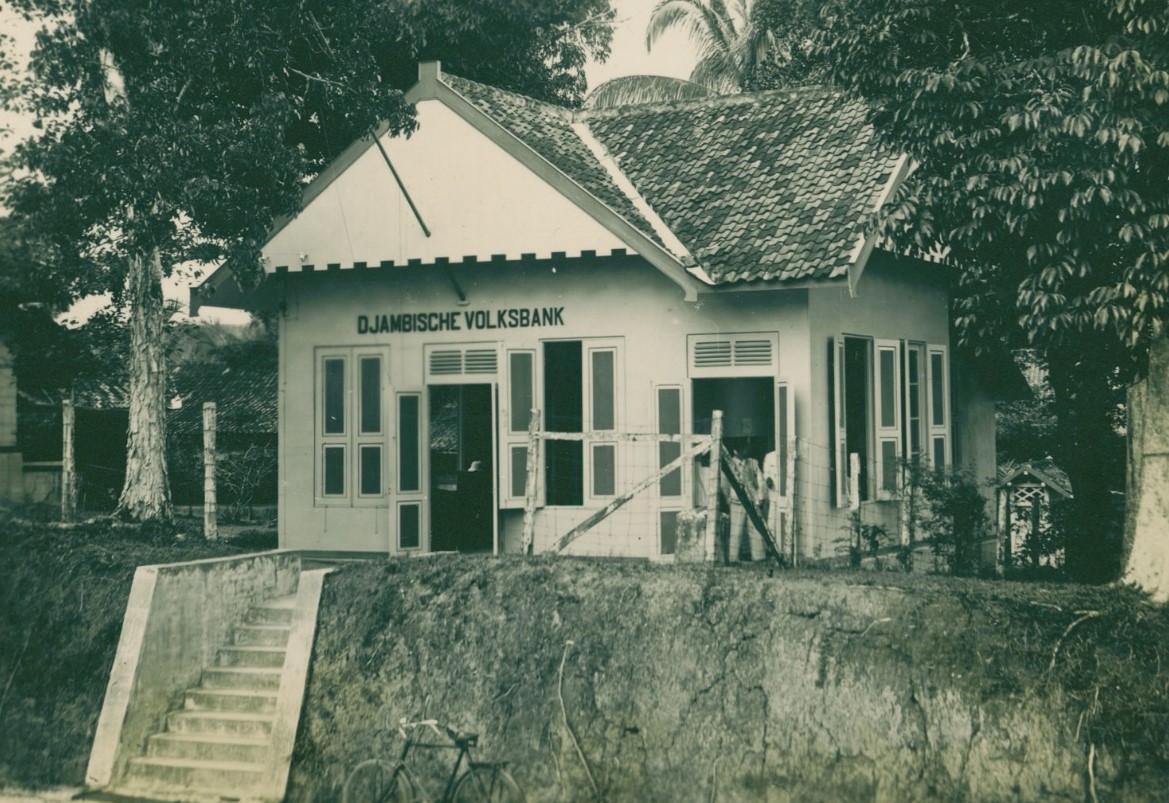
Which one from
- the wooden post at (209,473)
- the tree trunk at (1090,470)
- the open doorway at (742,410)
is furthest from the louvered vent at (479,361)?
the tree trunk at (1090,470)

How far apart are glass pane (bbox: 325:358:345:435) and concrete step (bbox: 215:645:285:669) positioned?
5.24 m

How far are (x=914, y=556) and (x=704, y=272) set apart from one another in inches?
145

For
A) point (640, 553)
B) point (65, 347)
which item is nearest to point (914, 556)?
point (640, 553)

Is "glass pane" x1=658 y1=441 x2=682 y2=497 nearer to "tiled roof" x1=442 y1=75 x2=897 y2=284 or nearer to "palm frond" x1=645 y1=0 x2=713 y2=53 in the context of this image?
"tiled roof" x1=442 y1=75 x2=897 y2=284

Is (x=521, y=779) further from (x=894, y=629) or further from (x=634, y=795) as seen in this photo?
(x=894, y=629)

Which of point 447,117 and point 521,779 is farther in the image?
point 447,117

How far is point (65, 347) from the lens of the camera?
66.6 ft

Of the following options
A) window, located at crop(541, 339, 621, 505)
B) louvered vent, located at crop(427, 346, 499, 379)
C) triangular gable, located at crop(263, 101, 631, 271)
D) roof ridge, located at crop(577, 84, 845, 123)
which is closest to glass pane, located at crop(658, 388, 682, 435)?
window, located at crop(541, 339, 621, 505)

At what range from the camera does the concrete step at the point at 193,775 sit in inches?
421

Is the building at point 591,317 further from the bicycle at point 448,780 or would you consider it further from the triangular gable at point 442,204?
the bicycle at point 448,780

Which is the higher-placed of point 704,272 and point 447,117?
point 447,117

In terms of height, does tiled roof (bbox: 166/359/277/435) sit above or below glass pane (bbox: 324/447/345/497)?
above

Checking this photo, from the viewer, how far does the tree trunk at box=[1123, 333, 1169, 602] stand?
9.22 meters

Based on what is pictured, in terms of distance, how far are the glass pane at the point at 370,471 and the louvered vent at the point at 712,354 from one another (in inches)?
161
